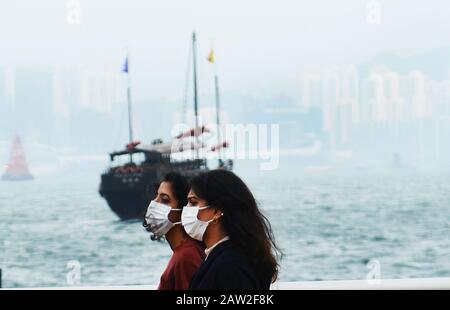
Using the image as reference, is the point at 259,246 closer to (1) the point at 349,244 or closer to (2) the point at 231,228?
(2) the point at 231,228

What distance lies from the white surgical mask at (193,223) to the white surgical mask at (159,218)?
17cm

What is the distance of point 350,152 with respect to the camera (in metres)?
27.9

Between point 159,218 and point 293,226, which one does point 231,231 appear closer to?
point 159,218

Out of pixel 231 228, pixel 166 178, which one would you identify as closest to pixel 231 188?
pixel 231 228

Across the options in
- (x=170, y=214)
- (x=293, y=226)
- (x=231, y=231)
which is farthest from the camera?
(x=293, y=226)

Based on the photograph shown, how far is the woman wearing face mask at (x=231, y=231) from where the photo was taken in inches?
66.2

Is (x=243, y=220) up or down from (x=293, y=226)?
up

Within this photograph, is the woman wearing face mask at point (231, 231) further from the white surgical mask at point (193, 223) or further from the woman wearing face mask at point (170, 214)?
the woman wearing face mask at point (170, 214)

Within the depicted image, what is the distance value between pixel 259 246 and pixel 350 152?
26408mm

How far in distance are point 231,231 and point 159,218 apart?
0.39 meters

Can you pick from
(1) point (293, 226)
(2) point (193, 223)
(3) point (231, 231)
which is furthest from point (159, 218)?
(1) point (293, 226)

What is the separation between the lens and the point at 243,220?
173cm

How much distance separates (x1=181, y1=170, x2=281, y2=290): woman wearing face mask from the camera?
168 centimetres

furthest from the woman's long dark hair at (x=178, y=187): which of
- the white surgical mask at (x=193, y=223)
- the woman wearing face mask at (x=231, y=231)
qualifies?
the woman wearing face mask at (x=231, y=231)
